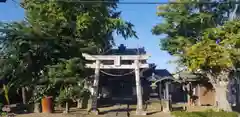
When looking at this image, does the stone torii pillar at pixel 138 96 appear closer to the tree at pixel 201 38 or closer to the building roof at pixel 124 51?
the tree at pixel 201 38

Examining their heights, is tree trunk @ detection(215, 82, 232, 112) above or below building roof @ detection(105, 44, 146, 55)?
below

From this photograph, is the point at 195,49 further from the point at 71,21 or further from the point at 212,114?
the point at 71,21

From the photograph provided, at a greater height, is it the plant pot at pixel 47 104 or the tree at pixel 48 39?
the tree at pixel 48 39

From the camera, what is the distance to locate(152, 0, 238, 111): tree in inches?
845

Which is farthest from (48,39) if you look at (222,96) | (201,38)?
(222,96)

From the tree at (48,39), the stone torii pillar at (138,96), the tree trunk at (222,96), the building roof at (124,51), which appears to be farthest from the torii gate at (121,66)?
the building roof at (124,51)

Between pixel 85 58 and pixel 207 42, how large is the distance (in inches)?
311

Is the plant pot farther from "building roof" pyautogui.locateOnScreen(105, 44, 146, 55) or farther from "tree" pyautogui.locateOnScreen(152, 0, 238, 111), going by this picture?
"building roof" pyautogui.locateOnScreen(105, 44, 146, 55)

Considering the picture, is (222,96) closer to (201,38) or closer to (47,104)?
(201,38)

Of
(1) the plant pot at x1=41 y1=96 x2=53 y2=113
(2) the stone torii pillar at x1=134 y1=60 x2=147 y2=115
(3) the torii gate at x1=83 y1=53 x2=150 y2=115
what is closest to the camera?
(1) the plant pot at x1=41 y1=96 x2=53 y2=113

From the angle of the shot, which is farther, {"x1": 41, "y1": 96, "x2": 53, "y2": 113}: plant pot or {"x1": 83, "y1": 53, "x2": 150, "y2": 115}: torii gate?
{"x1": 83, "y1": 53, "x2": 150, "y2": 115}: torii gate

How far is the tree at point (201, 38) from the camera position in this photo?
21.5m

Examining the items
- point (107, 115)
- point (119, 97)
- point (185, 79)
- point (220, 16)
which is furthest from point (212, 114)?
point (119, 97)

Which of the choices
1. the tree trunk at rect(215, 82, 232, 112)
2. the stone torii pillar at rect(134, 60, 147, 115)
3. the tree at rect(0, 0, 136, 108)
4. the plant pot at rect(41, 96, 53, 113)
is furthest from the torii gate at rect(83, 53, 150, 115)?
the tree trunk at rect(215, 82, 232, 112)
